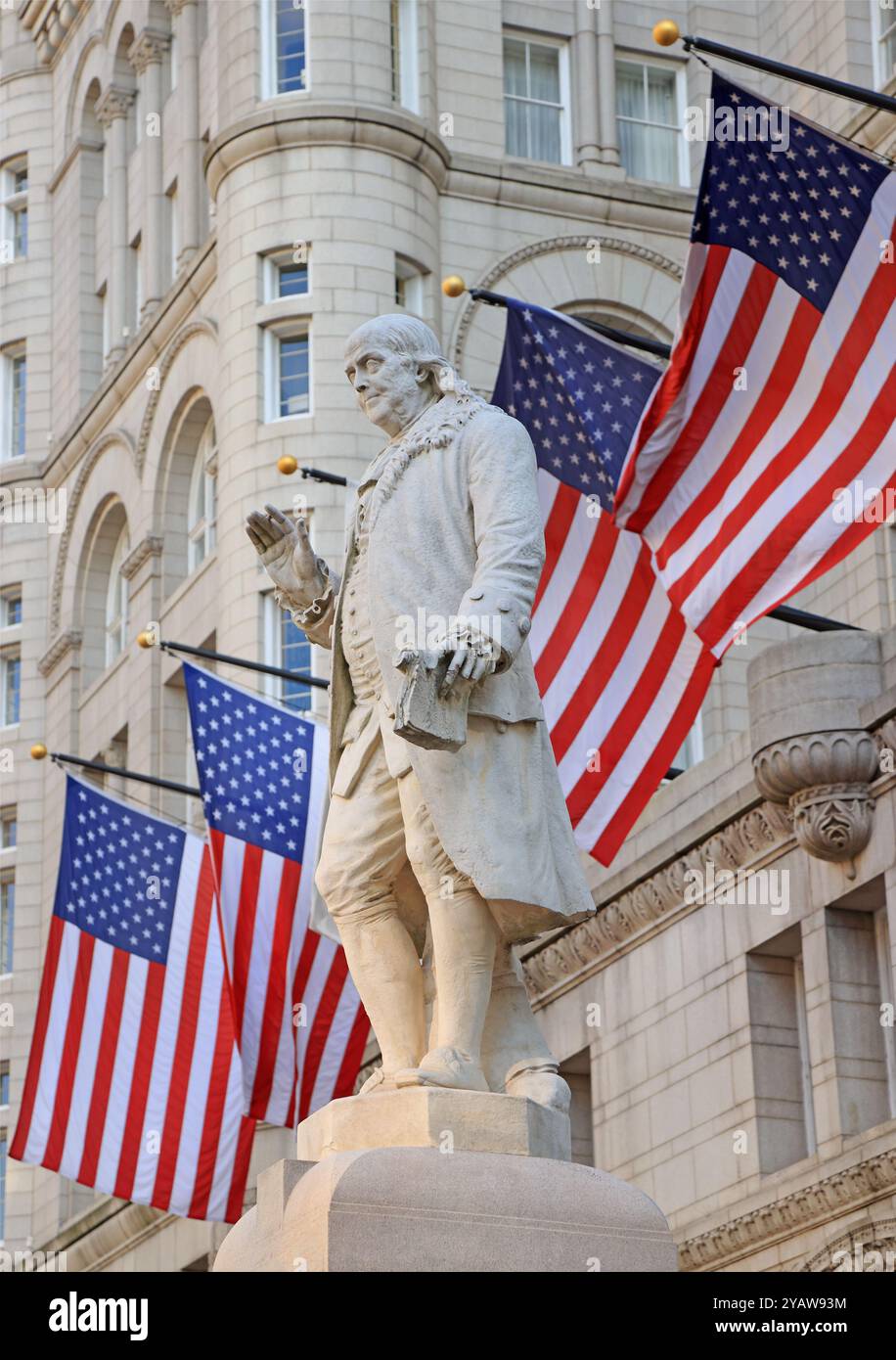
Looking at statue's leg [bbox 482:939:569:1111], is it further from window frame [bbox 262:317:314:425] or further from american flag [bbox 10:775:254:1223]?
window frame [bbox 262:317:314:425]

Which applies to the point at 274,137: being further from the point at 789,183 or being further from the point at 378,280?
the point at 789,183

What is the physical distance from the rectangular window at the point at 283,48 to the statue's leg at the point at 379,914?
108ft

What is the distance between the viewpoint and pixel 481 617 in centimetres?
851

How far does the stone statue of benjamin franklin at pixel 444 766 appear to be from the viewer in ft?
28.2

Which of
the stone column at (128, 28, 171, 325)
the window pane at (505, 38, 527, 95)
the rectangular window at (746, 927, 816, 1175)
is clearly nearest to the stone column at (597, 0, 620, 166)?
the window pane at (505, 38, 527, 95)

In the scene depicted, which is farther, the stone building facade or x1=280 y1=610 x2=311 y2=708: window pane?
x1=280 y1=610 x2=311 y2=708: window pane

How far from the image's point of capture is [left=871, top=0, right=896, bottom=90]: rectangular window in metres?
35.8

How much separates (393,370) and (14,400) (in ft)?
155

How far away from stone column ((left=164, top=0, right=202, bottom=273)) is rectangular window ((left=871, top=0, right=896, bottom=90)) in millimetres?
14062

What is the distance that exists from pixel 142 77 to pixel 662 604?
100 ft

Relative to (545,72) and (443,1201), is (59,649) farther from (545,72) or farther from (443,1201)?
(443,1201)

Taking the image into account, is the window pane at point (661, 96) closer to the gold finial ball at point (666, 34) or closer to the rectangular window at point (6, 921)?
the rectangular window at point (6, 921)

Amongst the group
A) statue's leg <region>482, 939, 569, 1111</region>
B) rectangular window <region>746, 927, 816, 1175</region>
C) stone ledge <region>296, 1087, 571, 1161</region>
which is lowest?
stone ledge <region>296, 1087, 571, 1161</region>

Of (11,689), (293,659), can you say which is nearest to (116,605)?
(11,689)
